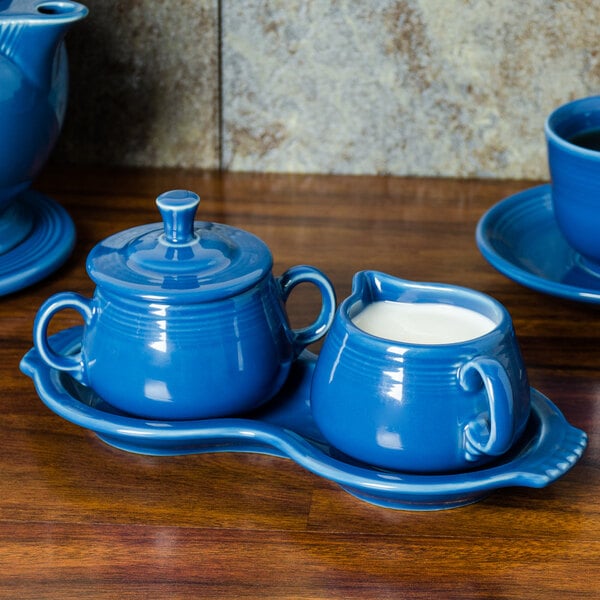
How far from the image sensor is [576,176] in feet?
2.55

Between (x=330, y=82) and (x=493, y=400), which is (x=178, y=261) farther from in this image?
(x=330, y=82)

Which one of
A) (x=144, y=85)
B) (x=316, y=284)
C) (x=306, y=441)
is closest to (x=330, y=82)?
(x=144, y=85)

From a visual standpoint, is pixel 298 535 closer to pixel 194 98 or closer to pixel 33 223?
pixel 33 223

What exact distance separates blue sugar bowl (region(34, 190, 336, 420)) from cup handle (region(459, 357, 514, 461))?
13 cm

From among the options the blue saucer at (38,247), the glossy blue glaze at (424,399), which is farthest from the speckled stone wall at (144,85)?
the glossy blue glaze at (424,399)

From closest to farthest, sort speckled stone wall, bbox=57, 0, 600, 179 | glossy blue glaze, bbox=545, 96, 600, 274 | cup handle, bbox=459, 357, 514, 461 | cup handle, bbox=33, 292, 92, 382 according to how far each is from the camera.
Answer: cup handle, bbox=459, 357, 514, 461, cup handle, bbox=33, 292, 92, 382, glossy blue glaze, bbox=545, 96, 600, 274, speckled stone wall, bbox=57, 0, 600, 179

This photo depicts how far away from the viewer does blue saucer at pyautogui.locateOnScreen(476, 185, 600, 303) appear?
777 millimetres

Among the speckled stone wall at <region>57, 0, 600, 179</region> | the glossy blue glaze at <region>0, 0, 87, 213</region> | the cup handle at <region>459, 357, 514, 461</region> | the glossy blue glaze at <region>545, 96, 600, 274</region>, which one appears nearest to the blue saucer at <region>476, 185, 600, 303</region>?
the glossy blue glaze at <region>545, 96, 600, 274</region>

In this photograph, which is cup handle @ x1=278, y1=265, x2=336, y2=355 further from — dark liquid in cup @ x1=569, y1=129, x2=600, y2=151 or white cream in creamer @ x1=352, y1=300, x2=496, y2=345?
dark liquid in cup @ x1=569, y1=129, x2=600, y2=151

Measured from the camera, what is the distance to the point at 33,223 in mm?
922

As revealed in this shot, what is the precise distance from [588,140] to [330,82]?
Answer: 316mm

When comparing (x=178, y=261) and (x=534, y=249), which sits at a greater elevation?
(x=178, y=261)

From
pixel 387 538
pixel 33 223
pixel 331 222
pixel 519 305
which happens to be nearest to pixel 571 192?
pixel 519 305

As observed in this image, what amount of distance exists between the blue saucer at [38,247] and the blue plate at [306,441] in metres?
0.19
